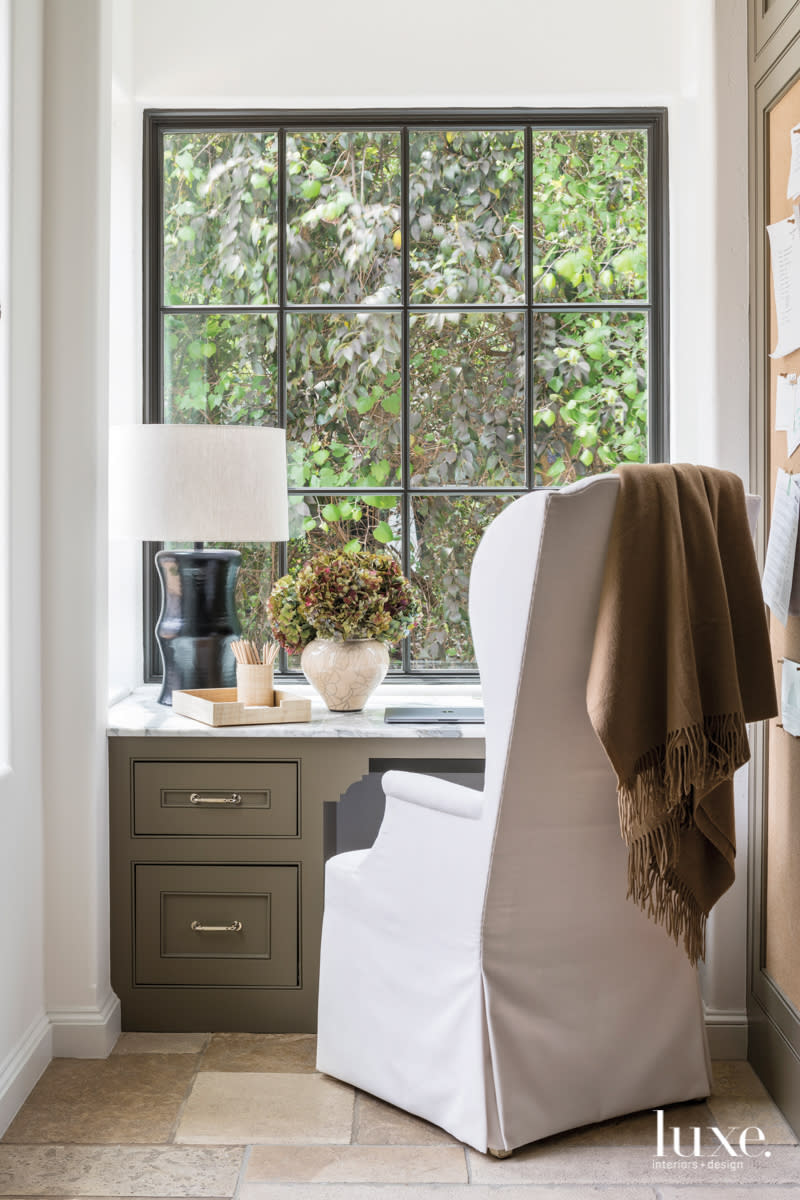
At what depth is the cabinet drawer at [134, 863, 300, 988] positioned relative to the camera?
101 inches

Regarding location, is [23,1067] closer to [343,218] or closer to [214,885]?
[214,885]

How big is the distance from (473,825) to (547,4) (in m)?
2.33

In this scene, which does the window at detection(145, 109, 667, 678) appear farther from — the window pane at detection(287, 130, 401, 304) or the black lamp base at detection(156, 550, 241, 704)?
the black lamp base at detection(156, 550, 241, 704)

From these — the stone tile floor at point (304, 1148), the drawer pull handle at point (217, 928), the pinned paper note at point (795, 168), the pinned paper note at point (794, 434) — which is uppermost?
the pinned paper note at point (795, 168)

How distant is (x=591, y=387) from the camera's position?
3.15m

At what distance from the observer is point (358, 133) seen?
314 cm

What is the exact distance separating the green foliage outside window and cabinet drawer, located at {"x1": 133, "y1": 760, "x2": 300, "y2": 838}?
30.1 inches

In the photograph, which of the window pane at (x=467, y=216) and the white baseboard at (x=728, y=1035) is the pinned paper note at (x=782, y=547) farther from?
the window pane at (x=467, y=216)

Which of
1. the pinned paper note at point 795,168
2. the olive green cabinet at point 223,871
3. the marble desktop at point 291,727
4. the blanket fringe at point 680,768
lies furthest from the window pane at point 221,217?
the blanket fringe at point 680,768

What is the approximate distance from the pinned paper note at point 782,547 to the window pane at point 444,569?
1073mm

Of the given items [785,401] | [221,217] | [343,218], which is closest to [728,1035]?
[785,401]

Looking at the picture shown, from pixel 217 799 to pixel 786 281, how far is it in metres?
1.70

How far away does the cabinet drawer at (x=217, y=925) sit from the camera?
2.56m

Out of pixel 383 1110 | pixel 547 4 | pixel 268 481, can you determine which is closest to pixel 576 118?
pixel 547 4
